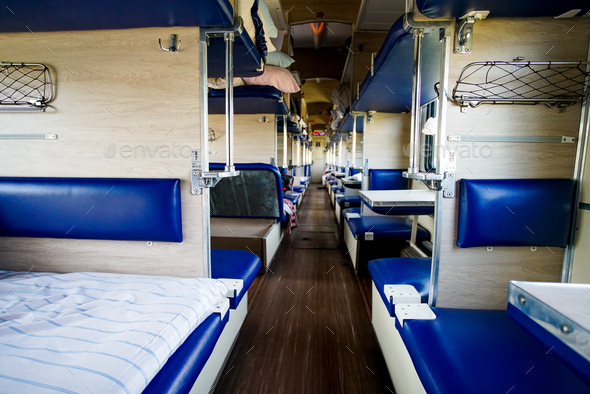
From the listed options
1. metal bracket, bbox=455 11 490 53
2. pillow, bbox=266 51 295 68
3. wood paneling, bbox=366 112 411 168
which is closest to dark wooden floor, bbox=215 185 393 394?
wood paneling, bbox=366 112 411 168

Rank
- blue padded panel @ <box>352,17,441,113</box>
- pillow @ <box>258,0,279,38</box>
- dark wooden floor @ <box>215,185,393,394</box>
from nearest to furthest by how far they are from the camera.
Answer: dark wooden floor @ <box>215,185,393,394</box> < blue padded panel @ <box>352,17,441,113</box> < pillow @ <box>258,0,279,38</box>

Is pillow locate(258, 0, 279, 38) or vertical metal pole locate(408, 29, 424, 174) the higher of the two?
pillow locate(258, 0, 279, 38)

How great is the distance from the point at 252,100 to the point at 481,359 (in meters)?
3.27

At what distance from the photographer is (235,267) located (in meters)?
1.75

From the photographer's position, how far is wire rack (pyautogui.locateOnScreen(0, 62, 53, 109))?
1.59 m

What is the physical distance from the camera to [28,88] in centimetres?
162

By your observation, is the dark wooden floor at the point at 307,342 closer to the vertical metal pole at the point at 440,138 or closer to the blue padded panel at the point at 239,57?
the vertical metal pole at the point at 440,138

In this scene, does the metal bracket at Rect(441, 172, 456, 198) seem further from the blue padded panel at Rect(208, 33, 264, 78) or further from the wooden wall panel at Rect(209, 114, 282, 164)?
the wooden wall panel at Rect(209, 114, 282, 164)

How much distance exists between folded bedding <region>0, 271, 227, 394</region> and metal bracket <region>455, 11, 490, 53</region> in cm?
172

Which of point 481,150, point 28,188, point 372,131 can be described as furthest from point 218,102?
point 481,150

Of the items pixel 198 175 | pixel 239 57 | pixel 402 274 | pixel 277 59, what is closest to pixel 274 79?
pixel 277 59

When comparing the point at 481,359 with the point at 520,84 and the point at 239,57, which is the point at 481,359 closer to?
the point at 520,84

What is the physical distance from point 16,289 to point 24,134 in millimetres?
923

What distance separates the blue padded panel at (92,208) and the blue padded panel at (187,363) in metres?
0.54
